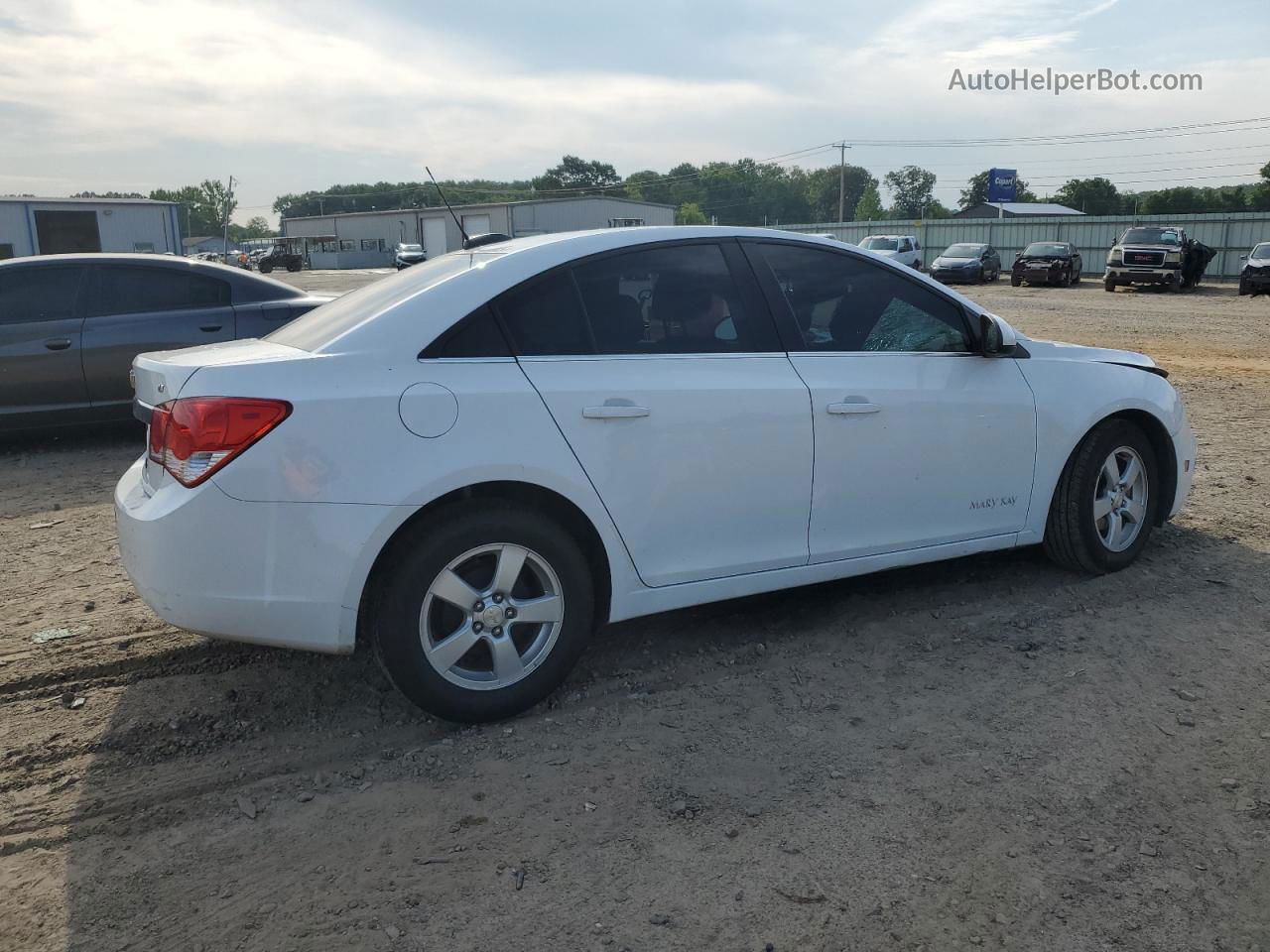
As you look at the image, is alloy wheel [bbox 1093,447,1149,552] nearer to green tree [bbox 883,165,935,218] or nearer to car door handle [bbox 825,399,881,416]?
car door handle [bbox 825,399,881,416]

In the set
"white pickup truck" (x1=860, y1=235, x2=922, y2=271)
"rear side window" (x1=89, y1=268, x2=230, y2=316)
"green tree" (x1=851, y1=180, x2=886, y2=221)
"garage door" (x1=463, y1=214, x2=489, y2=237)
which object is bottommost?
"rear side window" (x1=89, y1=268, x2=230, y2=316)

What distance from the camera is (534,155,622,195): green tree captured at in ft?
386

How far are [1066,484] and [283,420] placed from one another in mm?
3445

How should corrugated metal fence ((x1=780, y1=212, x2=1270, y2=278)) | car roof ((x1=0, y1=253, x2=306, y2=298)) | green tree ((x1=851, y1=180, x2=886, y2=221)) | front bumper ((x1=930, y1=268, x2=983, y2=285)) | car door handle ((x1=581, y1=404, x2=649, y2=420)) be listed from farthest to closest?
green tree ((x1=851, y1=180, x2=886, y2=221)) < corrugated metal fence ((x1=780, y1=212, x2=1270, y2=278)) < front bumper ((x1=930, y1=268, x2=983, y2=285)) < car roof ((x1=0, y1=253, x2=306, y2=298)) < car door handle ((x1=581, y1=404, x2=649, y2=420))

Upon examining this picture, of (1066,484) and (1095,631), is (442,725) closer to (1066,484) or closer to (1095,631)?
(1095,631)

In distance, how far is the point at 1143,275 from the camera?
2919 centimetres

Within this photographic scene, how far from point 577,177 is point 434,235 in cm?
5430

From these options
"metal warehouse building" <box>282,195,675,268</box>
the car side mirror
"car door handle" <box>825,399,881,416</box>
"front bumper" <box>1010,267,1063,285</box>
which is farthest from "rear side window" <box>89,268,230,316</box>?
"metal warehouse building" <box>282,195,675,268</box>

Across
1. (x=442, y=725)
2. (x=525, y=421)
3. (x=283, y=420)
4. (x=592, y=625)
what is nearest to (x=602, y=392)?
(x=525, y=421)

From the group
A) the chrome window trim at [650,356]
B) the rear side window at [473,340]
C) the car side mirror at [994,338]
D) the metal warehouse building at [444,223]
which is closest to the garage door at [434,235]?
the metal warehouse building at [444,223]

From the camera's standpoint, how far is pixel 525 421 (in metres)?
3.40

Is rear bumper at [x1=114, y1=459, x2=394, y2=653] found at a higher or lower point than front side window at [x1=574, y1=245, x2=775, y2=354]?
lower

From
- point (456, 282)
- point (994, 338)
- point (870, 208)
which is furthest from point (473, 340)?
point (870, 208)

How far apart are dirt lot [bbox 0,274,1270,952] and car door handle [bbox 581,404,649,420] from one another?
1.04m
